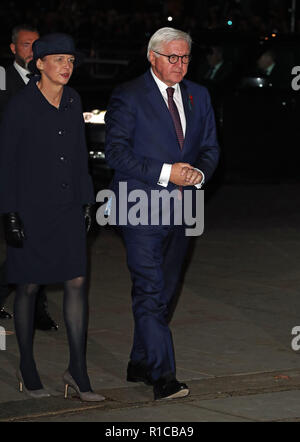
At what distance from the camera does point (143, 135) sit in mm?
6629

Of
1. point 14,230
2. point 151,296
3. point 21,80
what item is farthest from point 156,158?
point 21,80

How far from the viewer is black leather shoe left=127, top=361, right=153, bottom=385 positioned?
685 cm

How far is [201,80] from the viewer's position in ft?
51.1

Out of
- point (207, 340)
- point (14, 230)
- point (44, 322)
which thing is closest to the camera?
point (14, 230)

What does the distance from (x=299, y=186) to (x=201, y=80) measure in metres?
1.84

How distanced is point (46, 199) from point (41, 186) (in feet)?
0.24

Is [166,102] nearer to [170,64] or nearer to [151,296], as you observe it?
[170,64]

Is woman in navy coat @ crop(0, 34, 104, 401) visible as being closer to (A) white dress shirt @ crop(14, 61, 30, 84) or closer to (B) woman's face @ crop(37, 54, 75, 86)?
(B) woman's face @ crop(37, 54, 75, 86)

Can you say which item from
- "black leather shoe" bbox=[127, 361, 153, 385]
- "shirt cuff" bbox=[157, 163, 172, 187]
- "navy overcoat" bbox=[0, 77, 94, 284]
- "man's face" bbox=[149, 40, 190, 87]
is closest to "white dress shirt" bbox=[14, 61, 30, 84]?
"navy overcoat" bbox=[0, 77, 94, 284]

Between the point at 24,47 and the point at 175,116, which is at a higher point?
the point at 24,47

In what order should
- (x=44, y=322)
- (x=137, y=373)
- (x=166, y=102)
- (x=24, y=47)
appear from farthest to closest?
(x=24, y=47) < (x=44, y=322) < (x=137, y=373) < (x=166, y=102)

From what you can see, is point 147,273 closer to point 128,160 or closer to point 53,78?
point 128,160

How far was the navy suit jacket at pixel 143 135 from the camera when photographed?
655cm
